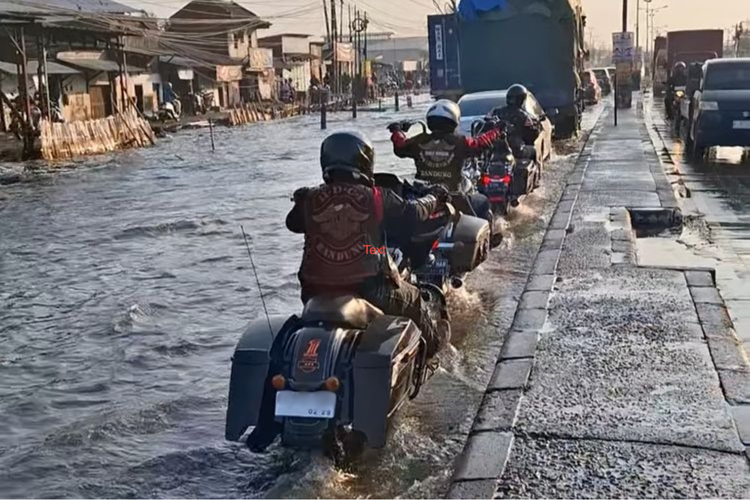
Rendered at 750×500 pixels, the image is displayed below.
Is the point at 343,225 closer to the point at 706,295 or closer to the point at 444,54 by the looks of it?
the point at 706,295

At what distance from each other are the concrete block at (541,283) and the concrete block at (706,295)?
1169 millimetres

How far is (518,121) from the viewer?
1262cm

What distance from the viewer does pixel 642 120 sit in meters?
30.4

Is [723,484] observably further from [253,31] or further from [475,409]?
[253,31]

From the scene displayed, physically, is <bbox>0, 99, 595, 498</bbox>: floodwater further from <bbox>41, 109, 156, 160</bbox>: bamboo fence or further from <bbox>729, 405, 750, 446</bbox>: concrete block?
<bbox>41, 109, 156, 160</bbox>: bamboo fence

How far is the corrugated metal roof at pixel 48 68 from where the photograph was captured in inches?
1204

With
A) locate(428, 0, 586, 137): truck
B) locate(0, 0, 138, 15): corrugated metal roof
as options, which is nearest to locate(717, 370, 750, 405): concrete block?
locate(428, 0, 586, 137): truck

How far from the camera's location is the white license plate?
13.9 ft

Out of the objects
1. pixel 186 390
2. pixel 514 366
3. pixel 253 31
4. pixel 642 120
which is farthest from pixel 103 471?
pixel 253 31

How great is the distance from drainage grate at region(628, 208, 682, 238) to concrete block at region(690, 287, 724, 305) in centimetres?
339

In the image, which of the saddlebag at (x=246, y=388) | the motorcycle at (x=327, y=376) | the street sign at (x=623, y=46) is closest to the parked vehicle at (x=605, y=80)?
the street sign at (x=623, y=46)

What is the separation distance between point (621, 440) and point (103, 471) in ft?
8.90

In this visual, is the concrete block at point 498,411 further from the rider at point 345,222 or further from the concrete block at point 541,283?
the concrete block at point 541,283

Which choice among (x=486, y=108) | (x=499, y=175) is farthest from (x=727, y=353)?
(x=486, y=108)
